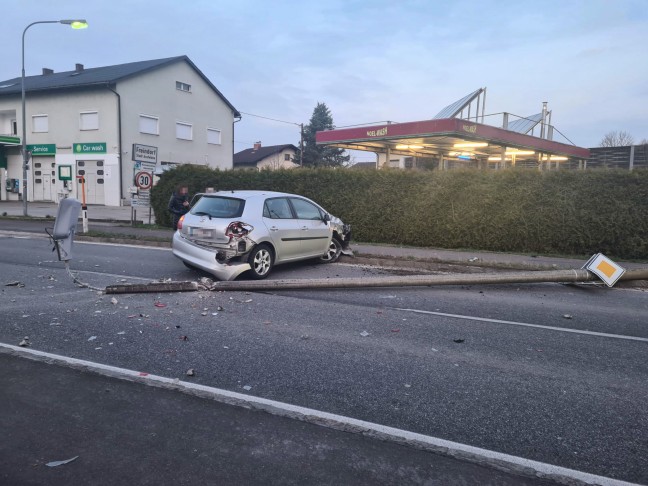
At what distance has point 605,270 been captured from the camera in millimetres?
8711

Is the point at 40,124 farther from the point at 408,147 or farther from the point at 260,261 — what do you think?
the point at 260,261

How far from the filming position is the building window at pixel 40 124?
32594mm

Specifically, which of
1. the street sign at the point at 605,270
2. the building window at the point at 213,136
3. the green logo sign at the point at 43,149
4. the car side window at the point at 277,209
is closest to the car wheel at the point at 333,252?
the car side window at the point at 277,209

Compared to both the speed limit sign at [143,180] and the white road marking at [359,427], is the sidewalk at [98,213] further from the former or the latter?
the white road marking at [359,427]

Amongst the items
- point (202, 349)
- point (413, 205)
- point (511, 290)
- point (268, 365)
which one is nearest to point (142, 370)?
A: point (202, 349)

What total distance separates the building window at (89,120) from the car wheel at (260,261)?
2705 centimetres

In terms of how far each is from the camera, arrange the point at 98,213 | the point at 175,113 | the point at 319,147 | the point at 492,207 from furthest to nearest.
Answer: the point at 319,147, the point at 175,113, the point at 98,213, the point at 492,207

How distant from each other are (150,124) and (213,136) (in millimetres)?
6401

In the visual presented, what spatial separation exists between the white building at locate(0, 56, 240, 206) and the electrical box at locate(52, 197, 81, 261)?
2318 centimetres

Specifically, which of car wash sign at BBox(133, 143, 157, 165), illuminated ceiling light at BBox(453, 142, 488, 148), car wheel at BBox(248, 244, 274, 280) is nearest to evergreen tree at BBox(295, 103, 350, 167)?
illuminated ceiling light at BBox(453, 142, 488, 148)

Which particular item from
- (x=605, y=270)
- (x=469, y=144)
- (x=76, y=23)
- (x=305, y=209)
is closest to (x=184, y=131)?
(x=76, y=23)

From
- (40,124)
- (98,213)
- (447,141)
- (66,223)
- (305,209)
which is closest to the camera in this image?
(66,223)

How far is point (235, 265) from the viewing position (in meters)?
8.06

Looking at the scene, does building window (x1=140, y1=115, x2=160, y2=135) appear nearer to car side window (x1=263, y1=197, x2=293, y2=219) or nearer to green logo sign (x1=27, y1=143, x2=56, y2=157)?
green logo sign (x1=27, y1=143, x2=56, y2=157)
